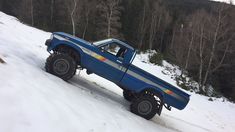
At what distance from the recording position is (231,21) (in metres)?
29.1

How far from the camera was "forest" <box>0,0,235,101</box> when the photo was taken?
96.4ft

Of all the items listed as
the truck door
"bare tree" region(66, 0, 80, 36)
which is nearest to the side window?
the truck door

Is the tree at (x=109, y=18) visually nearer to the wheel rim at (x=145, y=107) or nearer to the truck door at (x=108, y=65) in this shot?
the truck door at (x=108, y=65)

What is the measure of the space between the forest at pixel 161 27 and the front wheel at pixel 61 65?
63.2ft

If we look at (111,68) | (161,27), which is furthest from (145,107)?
(161,27)

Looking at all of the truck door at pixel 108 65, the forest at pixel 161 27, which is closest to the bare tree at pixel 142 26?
the forest at pixel 161 27

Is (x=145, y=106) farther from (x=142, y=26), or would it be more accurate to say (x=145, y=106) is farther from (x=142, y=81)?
(x=142, y=26)

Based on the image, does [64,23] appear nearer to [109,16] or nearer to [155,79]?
[109,16]

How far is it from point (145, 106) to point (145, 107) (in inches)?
1.5

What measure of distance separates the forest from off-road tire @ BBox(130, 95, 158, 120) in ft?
57.1

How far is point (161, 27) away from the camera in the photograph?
58.4m

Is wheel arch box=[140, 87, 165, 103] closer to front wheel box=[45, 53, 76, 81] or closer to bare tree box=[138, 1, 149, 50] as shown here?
front wheel box=[45, 53, 76, 81]

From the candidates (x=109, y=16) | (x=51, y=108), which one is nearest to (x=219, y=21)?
(x=109, y=16)

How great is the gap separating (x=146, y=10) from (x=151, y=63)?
940 inches
